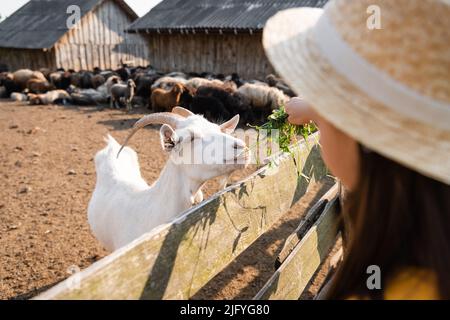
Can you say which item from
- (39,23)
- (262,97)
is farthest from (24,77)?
(262,97)

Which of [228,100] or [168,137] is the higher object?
[168,137]

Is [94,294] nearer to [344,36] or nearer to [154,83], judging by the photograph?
[344,36]

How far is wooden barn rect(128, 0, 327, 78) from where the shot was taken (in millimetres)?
17578

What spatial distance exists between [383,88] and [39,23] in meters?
32.6

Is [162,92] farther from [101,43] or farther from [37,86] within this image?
[101,43]

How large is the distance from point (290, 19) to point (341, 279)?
0.92 metres

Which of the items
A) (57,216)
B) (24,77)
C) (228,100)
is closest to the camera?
(57,216)

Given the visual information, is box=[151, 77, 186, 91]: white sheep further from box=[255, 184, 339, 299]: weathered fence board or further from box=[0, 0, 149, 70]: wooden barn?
box=[255, 184, 339, 299]: weathered fence board

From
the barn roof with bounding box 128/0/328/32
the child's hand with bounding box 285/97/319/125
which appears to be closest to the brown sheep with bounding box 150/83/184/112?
the barn roof with bounding box 128/0/328/32

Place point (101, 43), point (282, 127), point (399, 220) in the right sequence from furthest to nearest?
point (101, 43) < point (282, 127) < point (399, 220)

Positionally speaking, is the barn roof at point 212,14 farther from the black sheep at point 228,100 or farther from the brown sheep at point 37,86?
the brown sheep at point 37,86


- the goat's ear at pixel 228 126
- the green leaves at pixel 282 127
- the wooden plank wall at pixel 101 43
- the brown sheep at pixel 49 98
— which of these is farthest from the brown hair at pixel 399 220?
the wooden plank wall at pixel 101 43

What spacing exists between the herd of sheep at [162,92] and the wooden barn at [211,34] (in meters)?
1.28

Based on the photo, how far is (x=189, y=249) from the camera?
1535 millimetres
